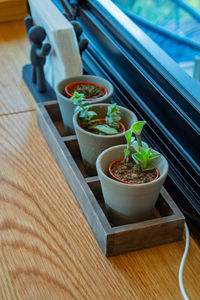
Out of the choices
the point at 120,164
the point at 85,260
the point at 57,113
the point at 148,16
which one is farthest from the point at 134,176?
the point at 148,16

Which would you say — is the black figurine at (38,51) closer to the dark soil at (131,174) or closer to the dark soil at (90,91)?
the dark soil at (90,91)

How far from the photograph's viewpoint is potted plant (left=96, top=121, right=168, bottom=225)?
2.21 ft

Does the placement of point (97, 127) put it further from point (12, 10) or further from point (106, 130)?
point (12, 10)

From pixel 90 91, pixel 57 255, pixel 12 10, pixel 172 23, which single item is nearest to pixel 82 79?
pixel 90 91

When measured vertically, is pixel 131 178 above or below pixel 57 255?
above

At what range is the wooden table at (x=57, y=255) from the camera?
647 millimetres

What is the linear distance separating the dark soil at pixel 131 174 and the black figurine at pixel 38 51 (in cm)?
45

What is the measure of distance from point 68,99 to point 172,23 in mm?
420

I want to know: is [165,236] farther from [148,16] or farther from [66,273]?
[148,16]

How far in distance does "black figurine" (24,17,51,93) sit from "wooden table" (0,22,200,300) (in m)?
0.28

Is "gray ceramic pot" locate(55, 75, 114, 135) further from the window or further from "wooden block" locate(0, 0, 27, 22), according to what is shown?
"wooden block" locate(0, 0, 27, 22)

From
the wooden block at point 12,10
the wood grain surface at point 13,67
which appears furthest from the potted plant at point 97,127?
the wooden block at point 12,10

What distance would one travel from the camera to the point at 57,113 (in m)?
1.03

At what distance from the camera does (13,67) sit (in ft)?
4.23
